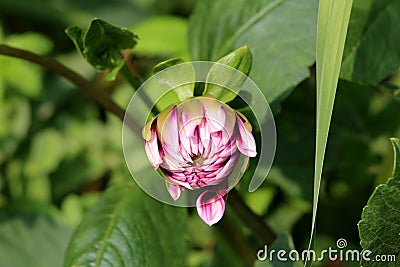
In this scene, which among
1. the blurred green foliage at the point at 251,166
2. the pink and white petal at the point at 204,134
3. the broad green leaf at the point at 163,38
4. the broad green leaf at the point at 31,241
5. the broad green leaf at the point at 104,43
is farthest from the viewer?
the broad green leaf at the point at 163,38

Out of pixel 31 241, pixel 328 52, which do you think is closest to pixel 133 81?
pixel 328 52

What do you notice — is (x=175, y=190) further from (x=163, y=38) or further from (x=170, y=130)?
(x=163, y=38)

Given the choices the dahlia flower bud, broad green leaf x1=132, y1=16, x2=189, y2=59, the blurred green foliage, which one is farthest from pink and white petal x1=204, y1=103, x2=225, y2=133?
broad green leaf x1=132, y1=16, x2=189, y2=59

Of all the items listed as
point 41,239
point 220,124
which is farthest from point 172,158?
point 41,239

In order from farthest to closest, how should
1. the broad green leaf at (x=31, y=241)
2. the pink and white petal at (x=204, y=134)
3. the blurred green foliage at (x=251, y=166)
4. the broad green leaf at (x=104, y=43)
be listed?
1. the broad green leaf at (x=31, y=241)
2. the blurred green foliage at (x=251, y=166)
3. the broad green leaf at (x=104, y=43)
4. the pink and white petal at (x=204, y=134)

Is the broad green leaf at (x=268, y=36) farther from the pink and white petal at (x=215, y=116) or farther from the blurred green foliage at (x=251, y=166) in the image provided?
the pink and white petal at (x=215, y=116)

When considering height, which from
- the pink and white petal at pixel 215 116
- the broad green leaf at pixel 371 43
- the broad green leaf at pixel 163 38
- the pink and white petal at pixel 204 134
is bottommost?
the pink and white petal at pixel 204 134

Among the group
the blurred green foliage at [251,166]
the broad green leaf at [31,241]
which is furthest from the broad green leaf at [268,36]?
the broad green leaf at [31,241]
